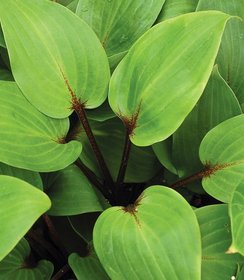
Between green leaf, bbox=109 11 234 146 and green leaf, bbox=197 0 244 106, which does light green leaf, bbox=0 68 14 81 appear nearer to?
green leaf, bbox=109 11 234 146

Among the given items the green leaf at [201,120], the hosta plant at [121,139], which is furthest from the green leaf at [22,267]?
the green leaf at [201,120]

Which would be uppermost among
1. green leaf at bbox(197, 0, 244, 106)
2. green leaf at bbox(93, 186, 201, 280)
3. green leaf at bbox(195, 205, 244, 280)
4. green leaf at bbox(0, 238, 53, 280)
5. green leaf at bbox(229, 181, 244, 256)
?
green leaf at bbox(197, 0, 244, 106)

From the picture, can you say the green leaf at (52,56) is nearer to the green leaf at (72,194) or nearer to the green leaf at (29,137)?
the green leaf at (29,137)

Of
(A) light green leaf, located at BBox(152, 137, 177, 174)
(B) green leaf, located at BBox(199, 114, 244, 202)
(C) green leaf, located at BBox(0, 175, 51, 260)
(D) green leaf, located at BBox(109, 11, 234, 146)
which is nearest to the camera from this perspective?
(C) green leaf, located at BBox(0, 175, 51, 260)

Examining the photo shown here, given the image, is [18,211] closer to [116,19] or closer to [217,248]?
[217,248]

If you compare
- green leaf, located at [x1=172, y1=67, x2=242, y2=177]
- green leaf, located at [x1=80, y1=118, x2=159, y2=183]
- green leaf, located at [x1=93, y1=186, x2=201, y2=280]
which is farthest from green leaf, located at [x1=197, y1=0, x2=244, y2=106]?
green leaf, located at [x1=93, y1=186, x2=201, y2=280]

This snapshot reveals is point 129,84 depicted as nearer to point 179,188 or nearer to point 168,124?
point 168,124

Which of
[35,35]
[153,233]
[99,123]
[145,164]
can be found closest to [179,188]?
[145,164]
